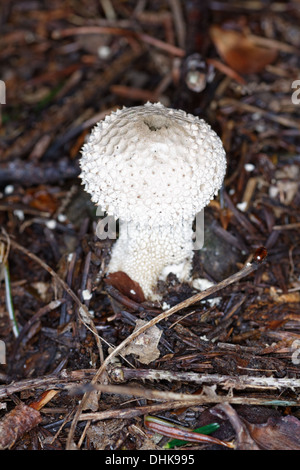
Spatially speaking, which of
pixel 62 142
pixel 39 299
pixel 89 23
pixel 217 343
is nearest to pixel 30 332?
pixel 39 299

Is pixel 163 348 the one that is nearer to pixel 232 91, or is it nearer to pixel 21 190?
pixel 21 190

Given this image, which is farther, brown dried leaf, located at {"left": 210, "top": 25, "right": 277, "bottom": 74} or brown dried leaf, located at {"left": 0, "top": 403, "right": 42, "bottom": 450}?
brown dried leaf, located at {"left": 210, "top": 25, "right": 277, "bottom": 74}

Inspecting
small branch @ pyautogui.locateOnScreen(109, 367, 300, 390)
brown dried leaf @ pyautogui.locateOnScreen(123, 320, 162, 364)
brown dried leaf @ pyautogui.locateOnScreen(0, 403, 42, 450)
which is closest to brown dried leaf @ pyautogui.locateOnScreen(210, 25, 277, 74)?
brown dried leaf @ pyautogui.locateOnScreen(123, 320, 162, 364)

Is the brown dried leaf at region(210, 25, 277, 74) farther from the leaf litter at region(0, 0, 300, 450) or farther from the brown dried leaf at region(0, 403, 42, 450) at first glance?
the brown dried leaf at region(0, 403, 42, 450)

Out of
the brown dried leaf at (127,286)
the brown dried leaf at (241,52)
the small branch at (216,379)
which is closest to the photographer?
the small branch at (216,379)

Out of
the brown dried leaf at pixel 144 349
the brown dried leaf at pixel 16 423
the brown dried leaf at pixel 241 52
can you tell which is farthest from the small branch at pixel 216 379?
the brown dried leaf at pixel 241 52

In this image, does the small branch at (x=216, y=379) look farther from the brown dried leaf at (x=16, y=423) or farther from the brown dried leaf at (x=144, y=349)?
the brown dried leaf at (x=16, y=423)
